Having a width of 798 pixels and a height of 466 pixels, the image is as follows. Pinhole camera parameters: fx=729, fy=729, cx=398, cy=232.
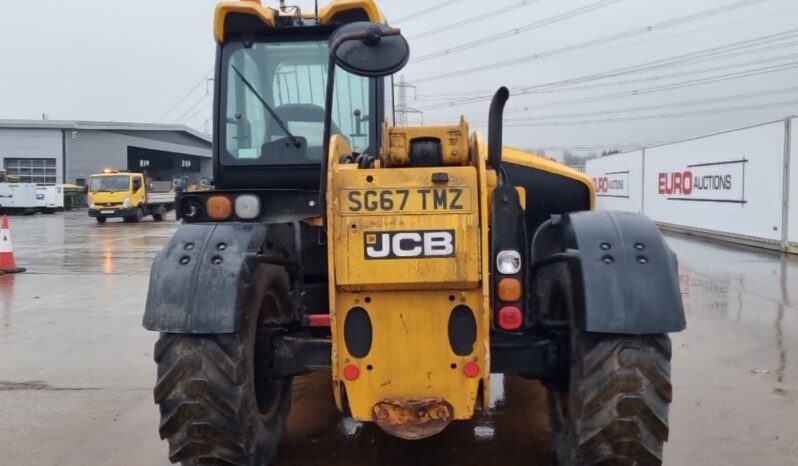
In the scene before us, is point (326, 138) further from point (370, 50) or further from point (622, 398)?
point (622, 398)

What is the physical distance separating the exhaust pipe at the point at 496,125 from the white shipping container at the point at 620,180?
23012 mm

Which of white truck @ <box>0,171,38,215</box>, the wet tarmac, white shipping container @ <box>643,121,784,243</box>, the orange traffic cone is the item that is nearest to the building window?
white truck @ <box>0,171,38,215</box>

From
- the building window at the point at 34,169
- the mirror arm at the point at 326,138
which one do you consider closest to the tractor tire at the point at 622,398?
the mirror arm at the point at 326,138

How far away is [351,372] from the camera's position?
131 inches

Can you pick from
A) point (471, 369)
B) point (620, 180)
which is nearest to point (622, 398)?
point (471, 369)

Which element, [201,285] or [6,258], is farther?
[6,258]

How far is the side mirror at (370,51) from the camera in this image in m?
2.89

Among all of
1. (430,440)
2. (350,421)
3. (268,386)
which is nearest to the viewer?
(268,386)

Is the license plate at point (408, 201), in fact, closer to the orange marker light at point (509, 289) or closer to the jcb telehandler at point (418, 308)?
the jcb telehandler at point (418, 308)

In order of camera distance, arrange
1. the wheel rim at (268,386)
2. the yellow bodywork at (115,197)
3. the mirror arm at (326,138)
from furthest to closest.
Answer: the yellow bodywork at (115,197), the wheel rim at (268,386), the mirror arm at (326,138)

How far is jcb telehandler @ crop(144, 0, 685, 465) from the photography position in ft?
10.5

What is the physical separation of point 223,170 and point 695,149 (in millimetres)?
19157

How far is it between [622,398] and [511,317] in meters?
0.61

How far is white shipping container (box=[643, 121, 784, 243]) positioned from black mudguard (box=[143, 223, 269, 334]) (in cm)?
1576
